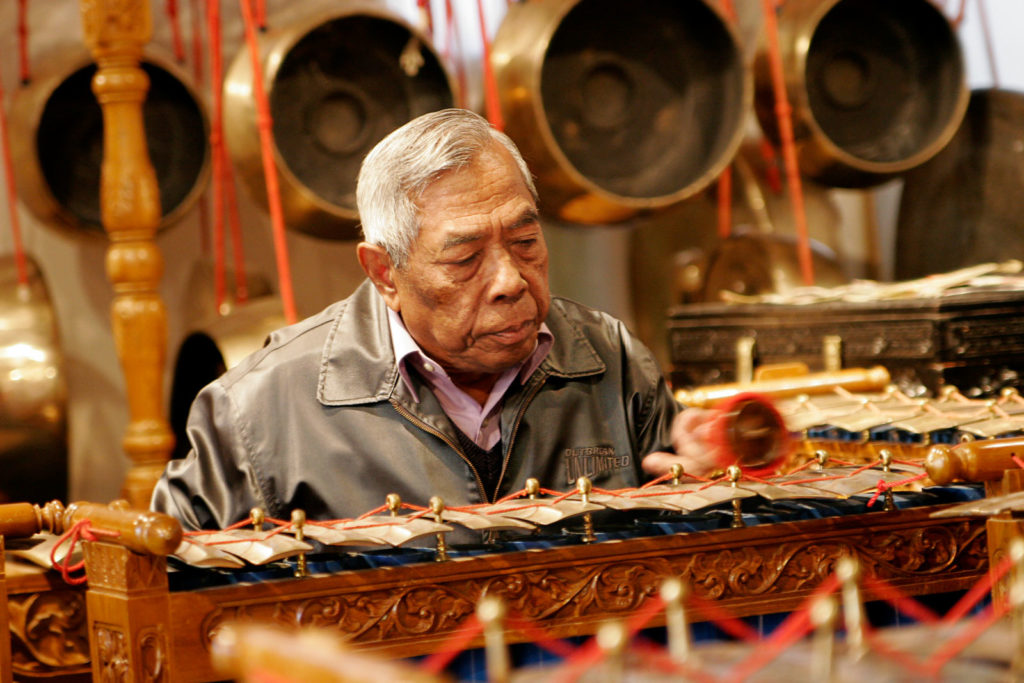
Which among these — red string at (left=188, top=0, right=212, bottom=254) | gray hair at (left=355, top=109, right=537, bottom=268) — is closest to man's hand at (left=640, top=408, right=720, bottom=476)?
gray hair at (left=355, top=109, right=537, bottom=268)

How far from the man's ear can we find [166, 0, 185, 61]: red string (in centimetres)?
174

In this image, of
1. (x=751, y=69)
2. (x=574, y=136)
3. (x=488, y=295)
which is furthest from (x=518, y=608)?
(x=751, y=69)

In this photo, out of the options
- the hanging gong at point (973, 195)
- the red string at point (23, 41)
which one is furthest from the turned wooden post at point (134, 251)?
the hanging gong at point (973, 195)

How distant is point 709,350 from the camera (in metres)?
2.85

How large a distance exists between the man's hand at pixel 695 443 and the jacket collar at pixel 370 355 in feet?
0.68

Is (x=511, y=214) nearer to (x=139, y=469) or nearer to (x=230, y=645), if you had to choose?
(x=230, y=645)

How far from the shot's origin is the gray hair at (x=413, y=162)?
5.22ft

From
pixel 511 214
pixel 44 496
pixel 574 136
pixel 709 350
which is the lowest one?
pixel 44 496

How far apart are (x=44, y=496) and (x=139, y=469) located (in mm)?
364

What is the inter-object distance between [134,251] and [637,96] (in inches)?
51.4

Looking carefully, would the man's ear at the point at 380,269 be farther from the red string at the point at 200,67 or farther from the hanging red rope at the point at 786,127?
the red string at the point at 200,67

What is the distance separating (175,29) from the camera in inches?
126

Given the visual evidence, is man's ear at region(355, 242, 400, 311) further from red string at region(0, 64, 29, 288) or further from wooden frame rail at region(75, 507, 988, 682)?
red string at region(0, 64, 29, 288)

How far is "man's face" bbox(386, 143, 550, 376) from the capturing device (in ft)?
5.19
